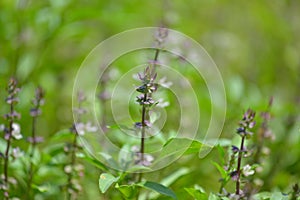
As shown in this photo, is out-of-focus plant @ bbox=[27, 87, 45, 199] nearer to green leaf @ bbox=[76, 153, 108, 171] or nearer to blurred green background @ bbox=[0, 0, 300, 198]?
green leaf @ bbox=[76, 153, 108, 171]

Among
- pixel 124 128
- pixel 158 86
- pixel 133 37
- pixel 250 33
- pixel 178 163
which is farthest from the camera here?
pixel 250 33

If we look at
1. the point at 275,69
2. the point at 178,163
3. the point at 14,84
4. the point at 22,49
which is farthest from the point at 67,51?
the point at 14,84

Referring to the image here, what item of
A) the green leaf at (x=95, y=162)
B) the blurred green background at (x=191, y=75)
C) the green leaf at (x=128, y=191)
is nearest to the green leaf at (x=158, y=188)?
the green leaf at (x=128, y=191)

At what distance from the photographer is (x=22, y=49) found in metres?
2.71

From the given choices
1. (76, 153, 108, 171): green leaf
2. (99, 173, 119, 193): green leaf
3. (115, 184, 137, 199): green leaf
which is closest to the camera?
(99, 173, 119, 193): green leaf

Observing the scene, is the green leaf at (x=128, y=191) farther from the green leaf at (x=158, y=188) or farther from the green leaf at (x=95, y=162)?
the green leaf at (x=95, y=162)

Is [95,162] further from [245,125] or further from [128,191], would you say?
[245,125]

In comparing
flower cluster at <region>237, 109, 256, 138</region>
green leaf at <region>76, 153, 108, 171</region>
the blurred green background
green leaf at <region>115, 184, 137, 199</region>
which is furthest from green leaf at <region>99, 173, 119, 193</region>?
the blurred green background

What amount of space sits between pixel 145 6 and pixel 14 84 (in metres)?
2.06

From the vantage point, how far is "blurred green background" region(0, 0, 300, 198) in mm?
2416

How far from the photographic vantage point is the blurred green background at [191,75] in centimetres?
242

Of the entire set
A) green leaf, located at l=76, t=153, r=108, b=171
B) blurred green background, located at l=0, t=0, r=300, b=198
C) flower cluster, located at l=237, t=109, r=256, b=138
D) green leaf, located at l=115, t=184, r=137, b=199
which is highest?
blurred green background, located at l=0, t=0, r=300, b=198

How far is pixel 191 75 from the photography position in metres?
2.68

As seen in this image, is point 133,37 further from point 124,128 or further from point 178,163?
point 124,128
